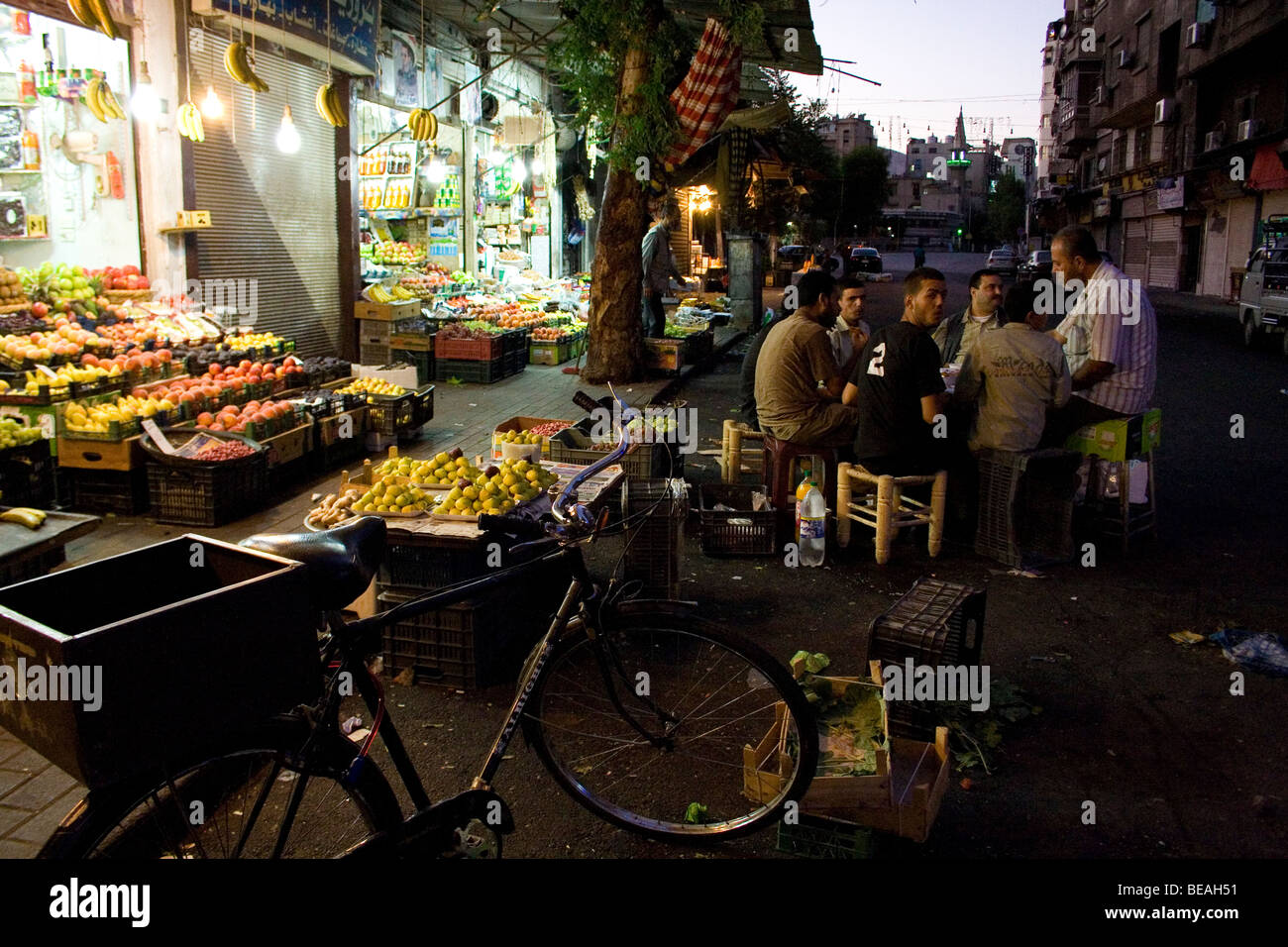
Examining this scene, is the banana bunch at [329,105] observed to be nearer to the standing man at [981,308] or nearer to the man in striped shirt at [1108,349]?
the standing man at [981,308]

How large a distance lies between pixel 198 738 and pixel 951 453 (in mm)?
5802

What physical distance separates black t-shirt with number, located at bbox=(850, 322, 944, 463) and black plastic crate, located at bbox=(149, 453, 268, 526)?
4.58m

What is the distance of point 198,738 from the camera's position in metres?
2.50

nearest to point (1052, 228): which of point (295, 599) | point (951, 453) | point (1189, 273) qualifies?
point (1189, 273)

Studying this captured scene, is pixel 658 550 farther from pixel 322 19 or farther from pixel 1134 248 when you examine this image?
pixel 1134 248

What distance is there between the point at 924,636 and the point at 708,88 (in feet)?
31.3

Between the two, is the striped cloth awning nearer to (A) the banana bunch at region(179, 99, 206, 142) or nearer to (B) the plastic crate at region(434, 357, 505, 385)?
(B) the plastic crate at region(434, 357, 505, 385)

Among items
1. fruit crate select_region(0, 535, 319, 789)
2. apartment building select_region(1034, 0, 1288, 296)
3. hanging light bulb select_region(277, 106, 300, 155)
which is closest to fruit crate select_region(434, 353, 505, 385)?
hanging light bulb select_region(277, 106, 300, 155)

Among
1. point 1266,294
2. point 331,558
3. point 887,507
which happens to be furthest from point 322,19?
point 1266,294

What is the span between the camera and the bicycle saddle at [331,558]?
291cm

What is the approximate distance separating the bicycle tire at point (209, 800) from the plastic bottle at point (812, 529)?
4.29 metres

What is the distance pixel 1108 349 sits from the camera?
23.3 feet

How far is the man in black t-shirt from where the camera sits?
21.8ft

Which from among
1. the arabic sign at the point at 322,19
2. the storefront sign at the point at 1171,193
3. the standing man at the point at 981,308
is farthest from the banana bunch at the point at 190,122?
the storefront sign at the point at 1171,193
